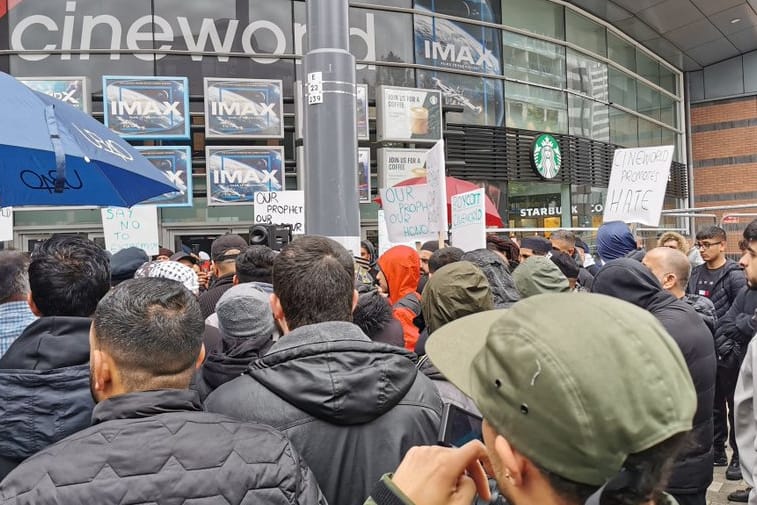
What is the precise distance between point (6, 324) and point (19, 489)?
5.57ft

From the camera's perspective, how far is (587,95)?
1975 cm

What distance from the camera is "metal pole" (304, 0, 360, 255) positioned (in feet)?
18.0

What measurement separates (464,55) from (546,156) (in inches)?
135

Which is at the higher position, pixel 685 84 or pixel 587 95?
pixel 685 84

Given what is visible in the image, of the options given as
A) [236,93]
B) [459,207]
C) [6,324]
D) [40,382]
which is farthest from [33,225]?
[40,382]

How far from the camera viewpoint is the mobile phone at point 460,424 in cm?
151

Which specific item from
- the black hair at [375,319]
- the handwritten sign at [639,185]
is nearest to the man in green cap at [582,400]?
the black hair at [375,319]

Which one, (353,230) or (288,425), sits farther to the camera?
(353,230)

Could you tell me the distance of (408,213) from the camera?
26.4 feet

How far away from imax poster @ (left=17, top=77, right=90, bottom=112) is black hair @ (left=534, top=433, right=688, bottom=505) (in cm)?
1405

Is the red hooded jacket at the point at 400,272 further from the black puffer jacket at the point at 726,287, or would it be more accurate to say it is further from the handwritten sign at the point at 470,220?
the black puffer jacket at the point at 726,287

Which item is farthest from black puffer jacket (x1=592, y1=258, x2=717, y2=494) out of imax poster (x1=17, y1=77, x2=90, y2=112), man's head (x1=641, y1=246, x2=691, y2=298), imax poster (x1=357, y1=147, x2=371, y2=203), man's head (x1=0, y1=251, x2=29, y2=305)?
imax poster (x1=17, y1=77, x2=90, y2=112)

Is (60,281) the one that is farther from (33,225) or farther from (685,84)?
(685,84)

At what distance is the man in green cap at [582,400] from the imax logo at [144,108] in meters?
13.8
